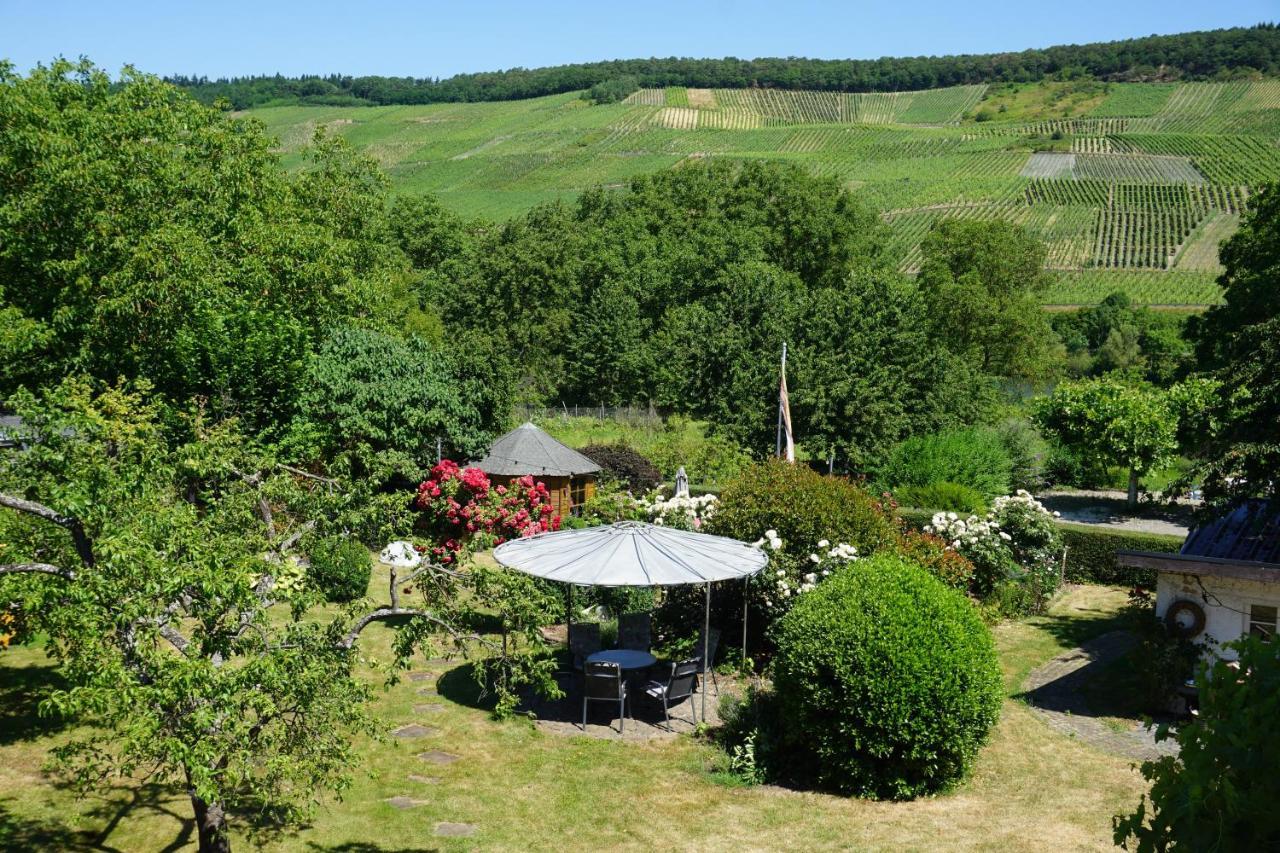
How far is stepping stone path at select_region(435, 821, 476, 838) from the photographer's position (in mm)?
9711

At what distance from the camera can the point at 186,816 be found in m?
9.82

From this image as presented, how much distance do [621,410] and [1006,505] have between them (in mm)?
21470

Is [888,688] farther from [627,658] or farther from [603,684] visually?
[627,658]

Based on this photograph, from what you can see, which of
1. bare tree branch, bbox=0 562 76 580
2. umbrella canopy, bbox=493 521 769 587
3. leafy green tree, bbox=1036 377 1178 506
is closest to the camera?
bare tree branch, bbox=0 562 76 580

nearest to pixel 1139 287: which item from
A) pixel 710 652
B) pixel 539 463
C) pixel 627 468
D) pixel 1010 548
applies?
pixel 627 468

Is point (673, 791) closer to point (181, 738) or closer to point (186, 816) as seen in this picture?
point (186, 816)

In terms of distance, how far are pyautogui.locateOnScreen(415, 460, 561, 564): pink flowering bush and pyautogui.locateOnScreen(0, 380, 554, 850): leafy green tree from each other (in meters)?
7.36

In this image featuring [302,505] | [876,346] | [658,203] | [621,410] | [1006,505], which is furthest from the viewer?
[658,203]

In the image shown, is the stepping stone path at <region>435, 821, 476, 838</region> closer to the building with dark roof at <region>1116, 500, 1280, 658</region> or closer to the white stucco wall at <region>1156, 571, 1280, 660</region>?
the building with dark roof at <region>1116, 500, 1280, 658</region>

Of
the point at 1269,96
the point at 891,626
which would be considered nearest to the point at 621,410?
the point at 891,626

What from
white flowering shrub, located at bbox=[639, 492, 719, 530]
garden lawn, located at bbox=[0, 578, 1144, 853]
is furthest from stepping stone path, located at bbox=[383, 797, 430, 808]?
white flowering shrub, located at bbox=[639, 492, 719, 530]

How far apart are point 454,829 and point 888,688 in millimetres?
4437

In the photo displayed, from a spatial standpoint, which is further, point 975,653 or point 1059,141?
point 1059,141

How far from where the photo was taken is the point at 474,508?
17547 mm
